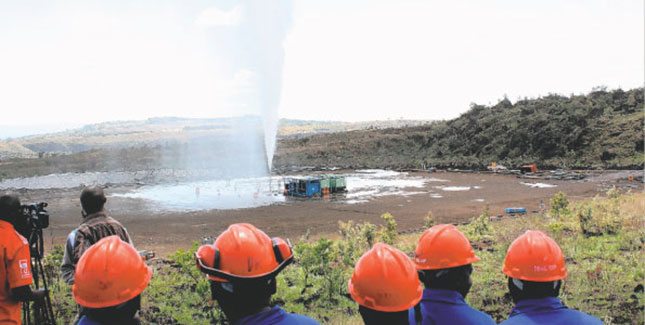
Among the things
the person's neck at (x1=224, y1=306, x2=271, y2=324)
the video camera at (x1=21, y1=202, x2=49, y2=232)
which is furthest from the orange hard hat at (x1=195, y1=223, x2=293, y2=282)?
the video camera at (x1=21, y1=202, x2=49, y2=232)

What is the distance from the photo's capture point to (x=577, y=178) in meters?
33.4

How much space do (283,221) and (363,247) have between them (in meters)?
8.26

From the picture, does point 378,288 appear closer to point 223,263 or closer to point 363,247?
point 223,263

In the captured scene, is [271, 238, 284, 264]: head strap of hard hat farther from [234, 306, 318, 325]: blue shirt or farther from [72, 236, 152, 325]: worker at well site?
[72, 236, 152, 325]: worker at well site

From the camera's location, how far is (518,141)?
1948 inches

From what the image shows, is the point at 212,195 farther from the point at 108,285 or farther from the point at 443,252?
the point at 108,285

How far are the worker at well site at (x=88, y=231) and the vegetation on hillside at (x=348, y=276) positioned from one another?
328cm

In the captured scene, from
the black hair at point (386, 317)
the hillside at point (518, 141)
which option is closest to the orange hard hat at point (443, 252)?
the black hair at point (386, 317)

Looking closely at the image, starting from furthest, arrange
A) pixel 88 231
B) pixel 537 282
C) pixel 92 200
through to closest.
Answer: pixel 92 200, pixel 88 231, pixel 537 282

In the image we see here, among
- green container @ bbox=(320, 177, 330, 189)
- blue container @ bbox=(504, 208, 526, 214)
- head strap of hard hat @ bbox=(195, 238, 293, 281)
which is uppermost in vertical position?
head strap of hard hat @ bbox=(195, 238, 293, 281)

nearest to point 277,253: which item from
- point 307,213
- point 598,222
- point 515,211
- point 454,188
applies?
point 598,222

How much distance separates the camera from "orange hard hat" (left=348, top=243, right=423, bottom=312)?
95.7 inches

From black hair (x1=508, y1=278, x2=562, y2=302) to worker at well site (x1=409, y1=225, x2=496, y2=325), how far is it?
0.30m

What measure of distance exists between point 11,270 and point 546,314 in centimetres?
389
